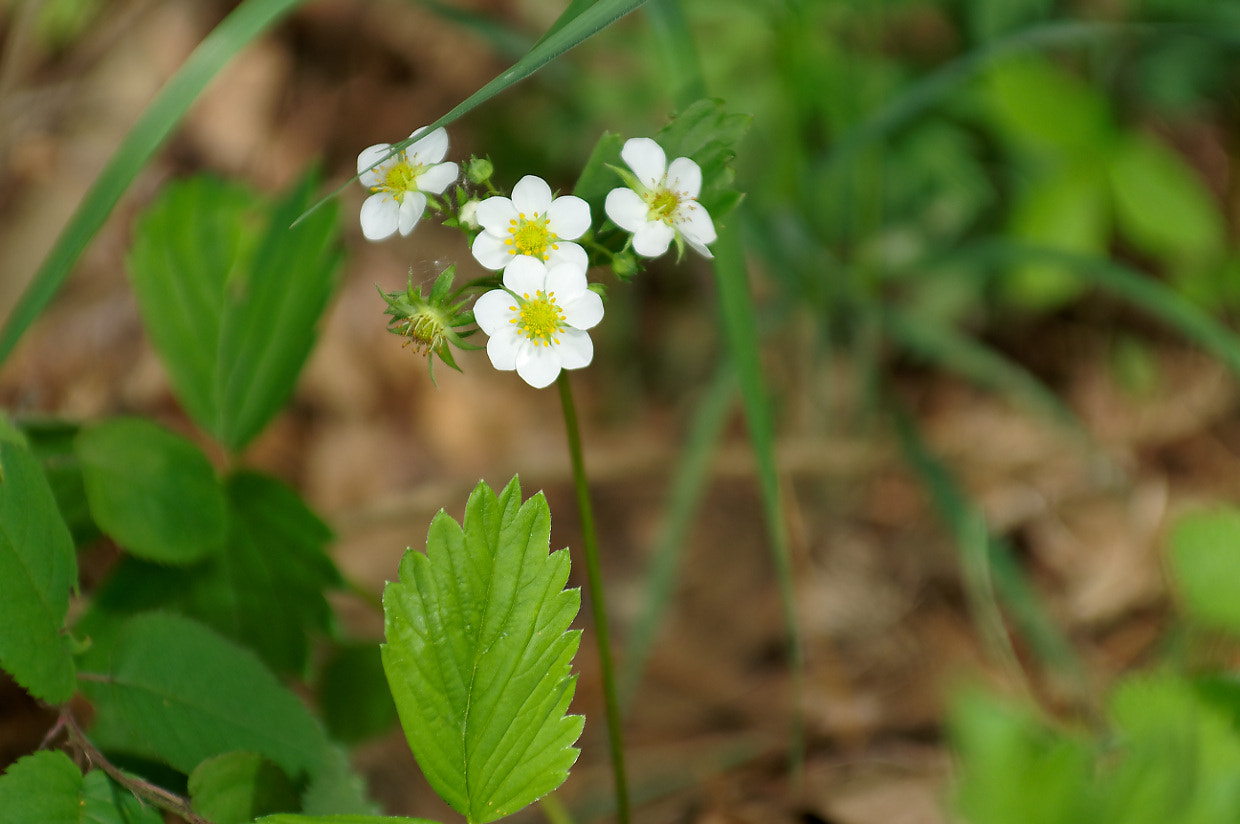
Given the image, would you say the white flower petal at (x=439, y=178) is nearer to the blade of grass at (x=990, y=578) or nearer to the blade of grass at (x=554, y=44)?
the blade of grass at (x=554, y=44)

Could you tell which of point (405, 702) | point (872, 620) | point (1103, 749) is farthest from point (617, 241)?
point (872, 620)

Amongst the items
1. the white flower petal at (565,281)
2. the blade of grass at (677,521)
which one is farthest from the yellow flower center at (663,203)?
the blade of grass at (677,521)

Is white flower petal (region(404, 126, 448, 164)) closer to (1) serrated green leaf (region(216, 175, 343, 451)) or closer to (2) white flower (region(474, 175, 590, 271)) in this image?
(2) white flower (region(474, 175, 590, 271))

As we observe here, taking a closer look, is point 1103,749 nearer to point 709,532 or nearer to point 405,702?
point 405,702

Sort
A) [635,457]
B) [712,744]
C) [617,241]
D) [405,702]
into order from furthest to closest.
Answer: [635,457]
[712,744]
[617,241]
[405,702]

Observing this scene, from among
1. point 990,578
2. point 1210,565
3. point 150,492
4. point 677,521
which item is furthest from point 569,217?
point 990,578

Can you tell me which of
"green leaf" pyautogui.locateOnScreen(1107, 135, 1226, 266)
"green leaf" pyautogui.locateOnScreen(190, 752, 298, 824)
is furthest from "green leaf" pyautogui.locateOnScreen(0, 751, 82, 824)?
"green leaf" pyautogui.locateOnScreen(1107, 135, 1226, 266)
